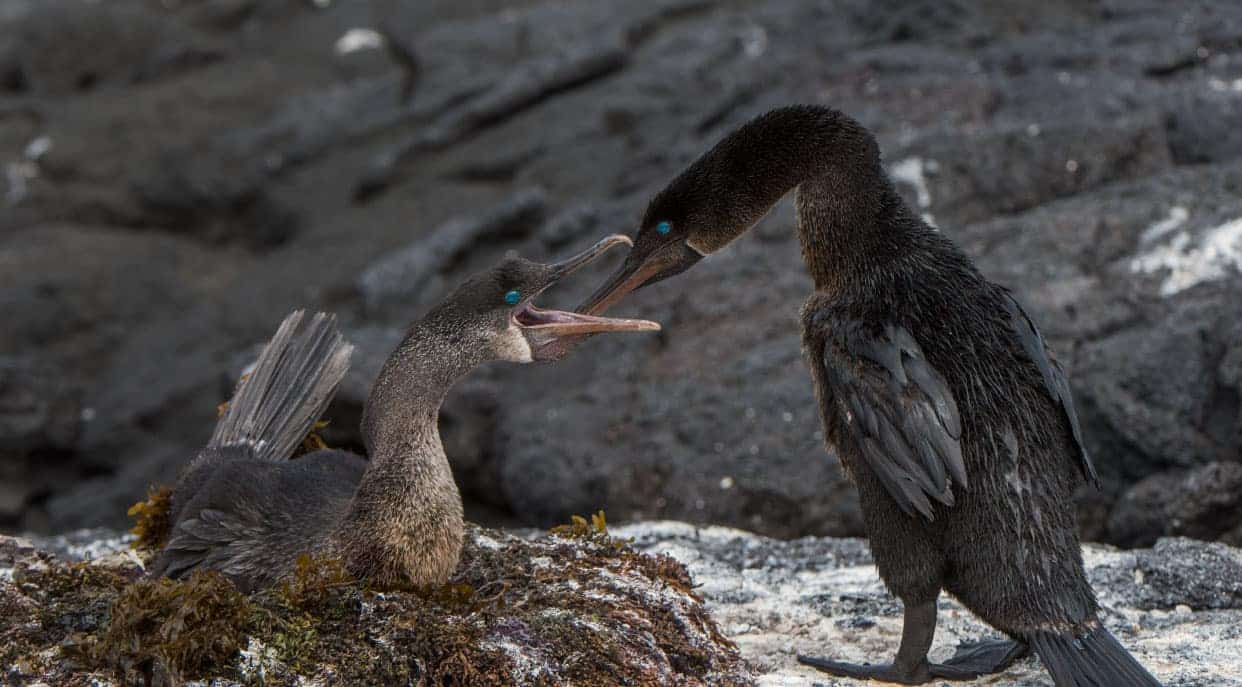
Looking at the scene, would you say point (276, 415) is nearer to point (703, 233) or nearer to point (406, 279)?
point (703, 233)

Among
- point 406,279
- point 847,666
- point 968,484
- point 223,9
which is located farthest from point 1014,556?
point 223,9

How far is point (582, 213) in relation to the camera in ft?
35.1

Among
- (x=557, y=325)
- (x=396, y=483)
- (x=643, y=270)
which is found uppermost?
(x=643, y=270)

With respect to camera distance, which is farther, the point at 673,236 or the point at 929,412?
the point at 673,236

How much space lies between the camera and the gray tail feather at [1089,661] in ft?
14.0

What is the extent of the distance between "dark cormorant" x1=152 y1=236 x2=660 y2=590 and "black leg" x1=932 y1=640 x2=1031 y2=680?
1.56m

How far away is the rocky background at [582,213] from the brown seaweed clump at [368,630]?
3064 millimetres

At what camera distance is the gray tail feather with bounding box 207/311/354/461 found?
5883mm

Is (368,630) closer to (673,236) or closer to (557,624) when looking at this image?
(557,624)

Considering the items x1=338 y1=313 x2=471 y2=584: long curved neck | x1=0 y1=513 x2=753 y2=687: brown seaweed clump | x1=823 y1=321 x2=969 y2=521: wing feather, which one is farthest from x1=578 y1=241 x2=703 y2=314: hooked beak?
x1=0 y1=513 x2=753 y2=687: brown seaweed clump

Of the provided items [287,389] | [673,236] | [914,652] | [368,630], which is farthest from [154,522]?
[914,652]

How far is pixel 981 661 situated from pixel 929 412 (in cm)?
95

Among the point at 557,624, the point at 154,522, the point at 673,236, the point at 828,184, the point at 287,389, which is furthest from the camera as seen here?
the point at 287,389

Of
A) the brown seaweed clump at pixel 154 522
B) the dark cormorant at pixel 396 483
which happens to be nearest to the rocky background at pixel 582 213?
the brown seaweed clump at pixel 154 522
